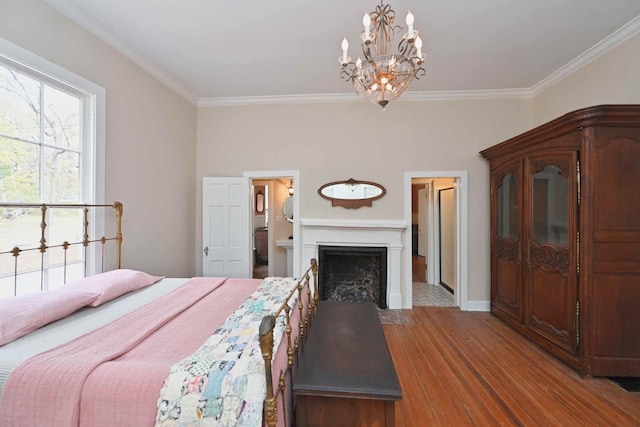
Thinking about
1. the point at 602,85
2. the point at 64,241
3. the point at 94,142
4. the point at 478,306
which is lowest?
the point at 478,306

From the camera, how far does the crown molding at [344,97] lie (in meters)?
3.60

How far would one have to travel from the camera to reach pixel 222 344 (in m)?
1.20

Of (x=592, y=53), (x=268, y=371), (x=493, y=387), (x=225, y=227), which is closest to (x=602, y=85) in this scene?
(x=592, y=53)

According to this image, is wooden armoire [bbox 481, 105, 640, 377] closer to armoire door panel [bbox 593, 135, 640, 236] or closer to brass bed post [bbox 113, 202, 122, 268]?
armoire door panel [bbox 593, 135, 640, 236]

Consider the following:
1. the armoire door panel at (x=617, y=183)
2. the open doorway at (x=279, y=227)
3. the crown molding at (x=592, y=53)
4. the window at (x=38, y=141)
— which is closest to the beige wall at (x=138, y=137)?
the window at (x=38, y=141)

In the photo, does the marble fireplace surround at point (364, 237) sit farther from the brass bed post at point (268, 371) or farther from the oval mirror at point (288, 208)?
the brass bed post at point (268, 371)

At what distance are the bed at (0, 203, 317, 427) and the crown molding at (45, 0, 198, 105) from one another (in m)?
2.18

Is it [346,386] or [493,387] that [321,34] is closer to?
[346,386]

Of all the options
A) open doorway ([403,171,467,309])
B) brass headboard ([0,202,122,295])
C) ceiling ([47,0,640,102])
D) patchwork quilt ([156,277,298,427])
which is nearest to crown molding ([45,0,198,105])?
ceiling ([47,0,640,102])

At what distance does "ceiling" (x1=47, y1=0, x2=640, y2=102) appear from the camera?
2.12 meters

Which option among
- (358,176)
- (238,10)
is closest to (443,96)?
(358,176)

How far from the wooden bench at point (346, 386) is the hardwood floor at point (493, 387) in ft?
2.56

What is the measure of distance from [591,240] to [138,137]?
4385mm

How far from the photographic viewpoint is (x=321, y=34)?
245cm
